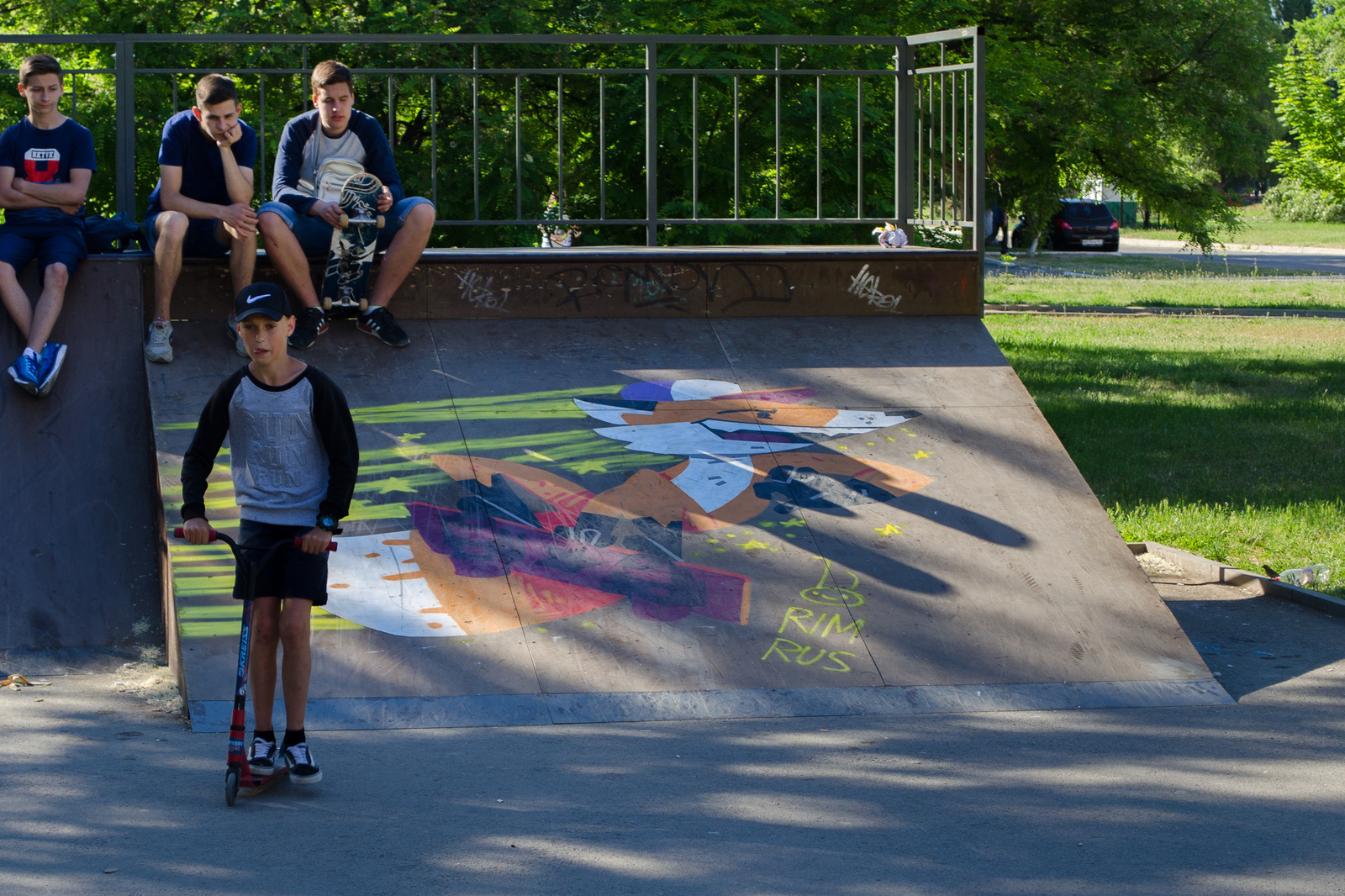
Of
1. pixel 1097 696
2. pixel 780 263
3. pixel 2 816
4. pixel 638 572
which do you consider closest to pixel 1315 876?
pixel 1097 696

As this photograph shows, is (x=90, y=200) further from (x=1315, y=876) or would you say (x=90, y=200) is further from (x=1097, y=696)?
(x=1315, y=876)

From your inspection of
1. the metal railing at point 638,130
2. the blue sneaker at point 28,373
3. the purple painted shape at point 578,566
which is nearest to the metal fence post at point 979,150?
the metal railing at point 638,130

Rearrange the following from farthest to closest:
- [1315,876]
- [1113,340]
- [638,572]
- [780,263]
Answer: [1113,340] → [780,263] → [638,572] → [1315,876]

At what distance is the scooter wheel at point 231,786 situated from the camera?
4.05 m

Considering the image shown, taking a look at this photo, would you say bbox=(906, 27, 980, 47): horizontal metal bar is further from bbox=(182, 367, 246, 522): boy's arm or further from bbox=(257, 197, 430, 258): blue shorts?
bbox=(182, 367, 246, 522): boy's arm

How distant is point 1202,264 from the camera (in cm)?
3459

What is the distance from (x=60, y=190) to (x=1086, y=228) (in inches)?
1618

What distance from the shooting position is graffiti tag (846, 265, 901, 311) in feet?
26.8

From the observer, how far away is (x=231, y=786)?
4055mm

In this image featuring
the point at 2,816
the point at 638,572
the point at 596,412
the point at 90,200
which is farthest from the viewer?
the point at 90,200

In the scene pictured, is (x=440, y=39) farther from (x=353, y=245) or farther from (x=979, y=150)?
(x=979, y=150)

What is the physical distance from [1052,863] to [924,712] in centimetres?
149

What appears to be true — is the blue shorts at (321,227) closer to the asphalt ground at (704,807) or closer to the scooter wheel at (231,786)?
the asphalt ground at (704,807)

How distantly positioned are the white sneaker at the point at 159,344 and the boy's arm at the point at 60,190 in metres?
0.80
